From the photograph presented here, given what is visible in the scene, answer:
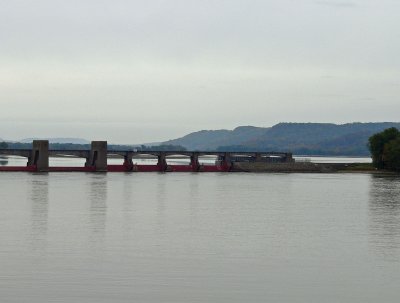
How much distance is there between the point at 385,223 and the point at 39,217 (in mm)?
23839

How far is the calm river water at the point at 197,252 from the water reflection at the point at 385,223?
0.09 meters

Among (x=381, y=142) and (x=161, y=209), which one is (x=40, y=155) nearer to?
(x=381, y=142)

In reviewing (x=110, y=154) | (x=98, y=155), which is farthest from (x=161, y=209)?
(x=110, y=154)

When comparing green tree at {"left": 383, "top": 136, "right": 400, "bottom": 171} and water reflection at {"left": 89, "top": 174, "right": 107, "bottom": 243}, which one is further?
green tree at {"left": 383, "top": 136, "right": 400, "bottom": 171}

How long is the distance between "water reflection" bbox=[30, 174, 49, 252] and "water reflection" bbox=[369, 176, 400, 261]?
57.3ft

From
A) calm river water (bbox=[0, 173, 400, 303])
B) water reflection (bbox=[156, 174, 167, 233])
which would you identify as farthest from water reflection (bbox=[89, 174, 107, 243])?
water reflection (bbox=[156, 174, 167, 233])

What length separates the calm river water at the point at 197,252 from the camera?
3247 centimetres

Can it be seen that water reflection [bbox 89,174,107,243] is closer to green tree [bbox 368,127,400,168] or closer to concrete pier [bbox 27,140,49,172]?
concrete pier [bbox 27,140,49,172]

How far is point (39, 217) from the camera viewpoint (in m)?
60.6

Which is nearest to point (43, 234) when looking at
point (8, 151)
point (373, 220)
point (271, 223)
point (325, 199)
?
point (271, 223)

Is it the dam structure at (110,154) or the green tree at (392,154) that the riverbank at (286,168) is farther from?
the green tree at (392,154)

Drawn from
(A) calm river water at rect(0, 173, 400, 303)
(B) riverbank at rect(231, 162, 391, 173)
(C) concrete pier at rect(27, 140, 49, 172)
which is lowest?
(A) calm river water at rect(0, 173, 400, 303)

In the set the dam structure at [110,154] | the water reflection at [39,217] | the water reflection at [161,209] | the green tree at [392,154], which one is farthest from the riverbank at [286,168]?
the water reflection at [39,217]

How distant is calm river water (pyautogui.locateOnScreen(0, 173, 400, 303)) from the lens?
32469mm
